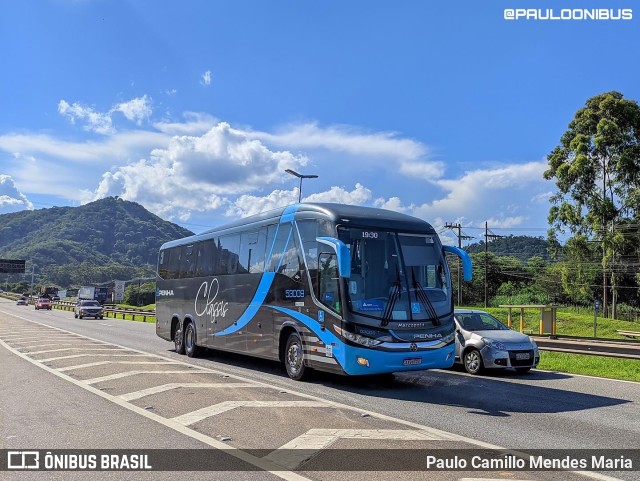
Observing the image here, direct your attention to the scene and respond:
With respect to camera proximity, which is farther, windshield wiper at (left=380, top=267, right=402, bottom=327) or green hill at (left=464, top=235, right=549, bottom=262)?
green hill at (left=464, top=235, right=549, bottom=262)

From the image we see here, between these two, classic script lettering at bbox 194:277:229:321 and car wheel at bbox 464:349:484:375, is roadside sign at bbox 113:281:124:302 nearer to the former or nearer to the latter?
classic script lettering at bbox 194:277:229:321

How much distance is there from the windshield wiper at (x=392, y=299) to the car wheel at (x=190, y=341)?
28.4ft

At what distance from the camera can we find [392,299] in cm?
1089

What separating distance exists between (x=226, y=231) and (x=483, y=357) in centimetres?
756

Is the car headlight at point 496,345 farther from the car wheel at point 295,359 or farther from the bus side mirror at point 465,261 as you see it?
the car wheel at point 295,359

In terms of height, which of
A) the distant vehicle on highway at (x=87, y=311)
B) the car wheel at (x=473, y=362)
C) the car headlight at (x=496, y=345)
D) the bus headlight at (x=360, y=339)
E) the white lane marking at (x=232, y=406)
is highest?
the bus headlight at (x=360, y=339)

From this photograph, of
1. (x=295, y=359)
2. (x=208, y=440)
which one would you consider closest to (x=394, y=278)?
(x=295, y=359)

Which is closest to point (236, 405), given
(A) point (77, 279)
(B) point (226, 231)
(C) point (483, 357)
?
(C) point (483, 357)

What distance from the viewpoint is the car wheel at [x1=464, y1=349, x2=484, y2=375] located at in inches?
537

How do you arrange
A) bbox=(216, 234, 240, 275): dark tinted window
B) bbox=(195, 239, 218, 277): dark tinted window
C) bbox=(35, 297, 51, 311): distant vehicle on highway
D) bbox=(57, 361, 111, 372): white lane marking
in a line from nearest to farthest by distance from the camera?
bbox=(57, 361, 111, 372): white lane marking < bbox=(216, 234, 240, 275): dark tinted window < bbox=(195, 239, 218, 277): dark tinted window < bbox=(35, 297, 51, 311): distant vehicle on highway

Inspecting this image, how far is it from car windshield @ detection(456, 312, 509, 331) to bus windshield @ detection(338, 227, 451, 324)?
3255 mm

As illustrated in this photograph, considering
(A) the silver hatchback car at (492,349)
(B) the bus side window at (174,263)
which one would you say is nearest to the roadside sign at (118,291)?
(B) the bus side window at (174,263)

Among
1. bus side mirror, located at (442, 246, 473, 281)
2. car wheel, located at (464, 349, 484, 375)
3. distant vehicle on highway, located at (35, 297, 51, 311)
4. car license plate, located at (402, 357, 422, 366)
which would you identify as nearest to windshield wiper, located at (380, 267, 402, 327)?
car license plate, located at (402, 357, 422, 366)

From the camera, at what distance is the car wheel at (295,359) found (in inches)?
475
